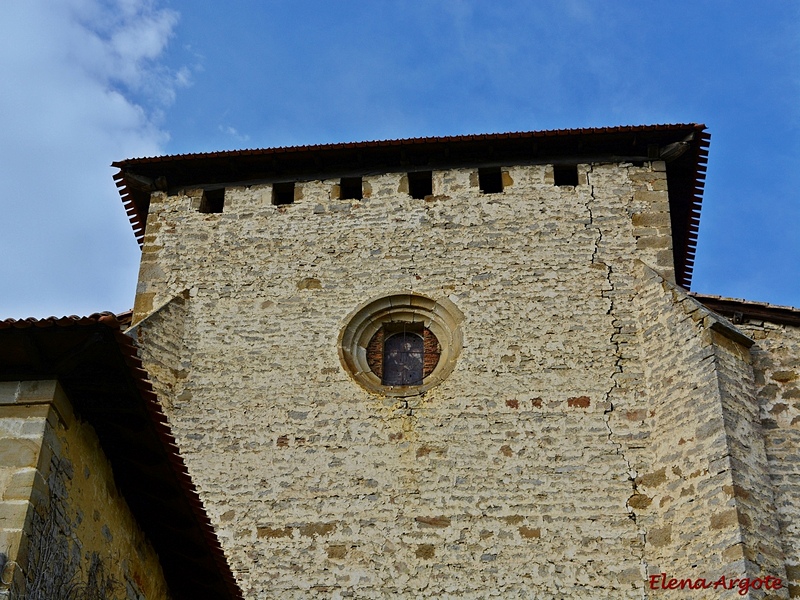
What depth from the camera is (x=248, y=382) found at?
14.1m

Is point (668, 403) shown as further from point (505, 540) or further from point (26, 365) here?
point (26, 365)

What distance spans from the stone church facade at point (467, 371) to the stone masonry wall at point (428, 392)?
0.03 meters

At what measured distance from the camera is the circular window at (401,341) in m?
14.1

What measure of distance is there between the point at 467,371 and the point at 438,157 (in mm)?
3489

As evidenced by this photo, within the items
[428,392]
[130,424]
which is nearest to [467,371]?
[428,392]

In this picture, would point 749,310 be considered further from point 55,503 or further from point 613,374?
point 55,503

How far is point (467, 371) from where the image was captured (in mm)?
13797

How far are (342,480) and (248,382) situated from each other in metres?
1.83

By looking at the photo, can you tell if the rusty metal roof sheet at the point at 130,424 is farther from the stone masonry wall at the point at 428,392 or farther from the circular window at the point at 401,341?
the circular window at the point at 401,341

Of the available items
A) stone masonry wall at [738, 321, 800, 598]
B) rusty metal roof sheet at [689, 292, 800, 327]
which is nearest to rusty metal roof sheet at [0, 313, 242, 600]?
stone masonry wall at [738, 321, 800, 598]

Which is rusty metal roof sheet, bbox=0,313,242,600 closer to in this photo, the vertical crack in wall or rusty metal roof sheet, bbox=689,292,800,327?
the vertical crack in wall

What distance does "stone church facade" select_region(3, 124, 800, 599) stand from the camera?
12.3 metres

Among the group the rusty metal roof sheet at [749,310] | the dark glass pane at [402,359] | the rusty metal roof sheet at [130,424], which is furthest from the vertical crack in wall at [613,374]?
the rusty metal roof sheet at [130,424]

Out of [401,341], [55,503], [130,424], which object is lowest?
[55,503]
